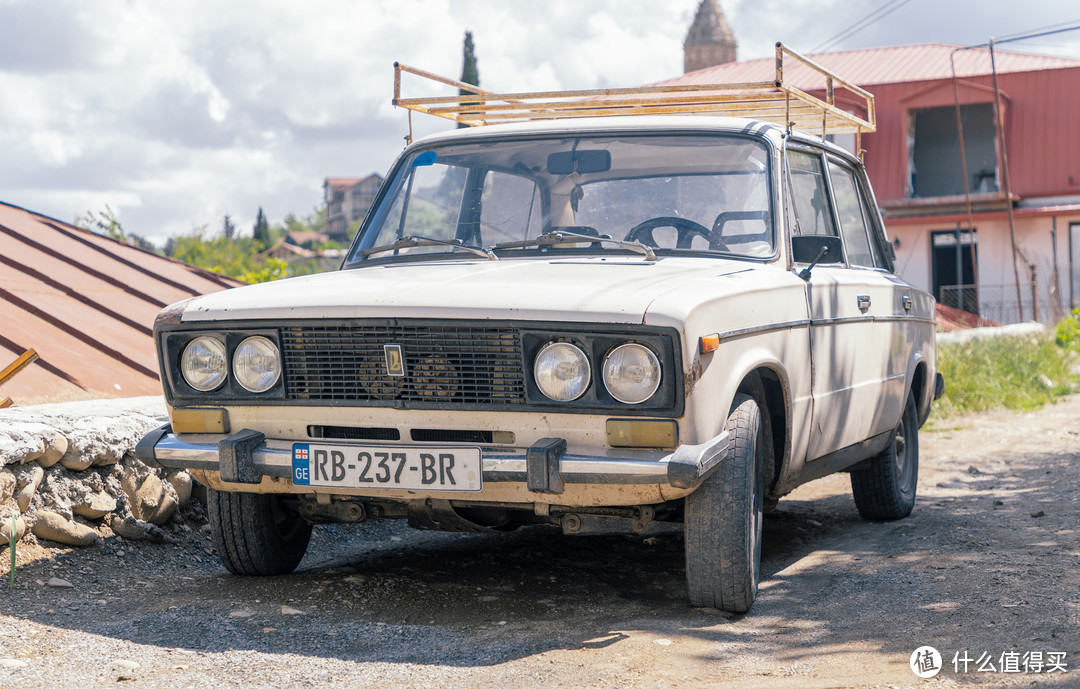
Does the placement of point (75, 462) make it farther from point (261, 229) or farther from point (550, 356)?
point (261, 229)

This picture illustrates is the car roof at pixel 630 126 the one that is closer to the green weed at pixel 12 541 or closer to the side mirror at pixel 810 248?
the side mirror at pixel 810 248

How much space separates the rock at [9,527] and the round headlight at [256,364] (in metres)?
1.22

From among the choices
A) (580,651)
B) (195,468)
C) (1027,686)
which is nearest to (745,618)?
(580,651)

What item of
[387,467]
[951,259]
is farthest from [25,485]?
[951,259]

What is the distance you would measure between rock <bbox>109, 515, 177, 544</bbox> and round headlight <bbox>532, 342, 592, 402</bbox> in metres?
2.25

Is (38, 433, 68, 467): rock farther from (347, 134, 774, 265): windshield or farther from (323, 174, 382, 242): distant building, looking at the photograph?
(323, 174, 382, 242): distant building

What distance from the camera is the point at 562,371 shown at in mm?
3510

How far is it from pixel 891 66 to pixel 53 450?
88.1 feet

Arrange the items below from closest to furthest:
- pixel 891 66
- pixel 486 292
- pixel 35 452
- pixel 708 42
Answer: pixel 486 292 < pixel 35 452 < pixel 891 66 < pixel 708 42

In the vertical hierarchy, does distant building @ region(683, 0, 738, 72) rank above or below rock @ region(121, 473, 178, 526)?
above

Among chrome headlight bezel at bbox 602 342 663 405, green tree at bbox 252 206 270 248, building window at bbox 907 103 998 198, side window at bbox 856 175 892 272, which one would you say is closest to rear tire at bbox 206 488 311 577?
chrome headlight bezel at bbox 602 342 663 405

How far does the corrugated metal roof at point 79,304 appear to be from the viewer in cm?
562

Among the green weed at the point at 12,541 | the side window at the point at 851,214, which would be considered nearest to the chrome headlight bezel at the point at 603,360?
the green weed at the point at 12,541

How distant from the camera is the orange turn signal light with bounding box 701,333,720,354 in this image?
351 centimetres
